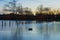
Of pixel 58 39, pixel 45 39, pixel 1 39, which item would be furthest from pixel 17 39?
pixel 58 39

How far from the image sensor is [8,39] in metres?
23.5

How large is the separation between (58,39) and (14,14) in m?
29.7

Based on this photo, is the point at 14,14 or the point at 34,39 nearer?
the point at 34,39

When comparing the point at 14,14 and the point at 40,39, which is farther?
the point at 14,14

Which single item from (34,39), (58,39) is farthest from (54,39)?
(34,39)

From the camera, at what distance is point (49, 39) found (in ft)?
80.3

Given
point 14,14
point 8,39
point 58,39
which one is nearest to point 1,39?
point 8,39

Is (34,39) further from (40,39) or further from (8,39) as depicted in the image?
(8,39)

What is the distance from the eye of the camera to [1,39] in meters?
23.9

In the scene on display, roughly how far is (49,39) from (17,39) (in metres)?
3.98

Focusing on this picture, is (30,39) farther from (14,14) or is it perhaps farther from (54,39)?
(14,14)

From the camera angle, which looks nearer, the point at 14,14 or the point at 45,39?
the point at 45,39

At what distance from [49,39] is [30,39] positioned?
240 centimetres

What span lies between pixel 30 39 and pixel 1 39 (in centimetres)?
354
